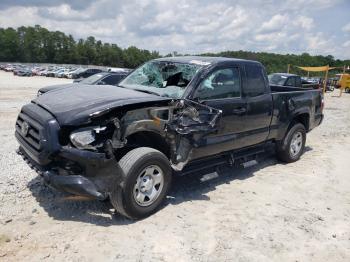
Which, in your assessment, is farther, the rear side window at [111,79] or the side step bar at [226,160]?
the rear side window at [111,79]

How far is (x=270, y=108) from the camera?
21.4ft

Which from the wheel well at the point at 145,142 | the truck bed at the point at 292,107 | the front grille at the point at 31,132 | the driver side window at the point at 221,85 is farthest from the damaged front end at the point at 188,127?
the truck bed at the point at 292,107

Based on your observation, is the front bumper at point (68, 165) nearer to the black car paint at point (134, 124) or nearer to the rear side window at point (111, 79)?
the black car paint at point (134, 124)

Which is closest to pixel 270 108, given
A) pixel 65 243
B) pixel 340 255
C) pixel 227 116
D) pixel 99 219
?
pixel 227 116

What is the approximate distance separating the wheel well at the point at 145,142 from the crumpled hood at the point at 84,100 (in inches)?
18.3

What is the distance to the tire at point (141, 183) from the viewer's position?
4238 millimetres

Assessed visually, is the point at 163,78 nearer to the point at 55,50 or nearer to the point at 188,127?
the point at 188,127

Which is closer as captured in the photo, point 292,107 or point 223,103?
point 223,103

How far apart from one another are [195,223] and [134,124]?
1435mm

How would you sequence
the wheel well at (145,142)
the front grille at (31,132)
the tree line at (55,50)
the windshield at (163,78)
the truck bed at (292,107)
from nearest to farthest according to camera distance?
the front grille at (31,132) → the wheel well at (145,142) → the windshield at (163,78) → the truck bed at (292,107) → the tree line at (55,50)

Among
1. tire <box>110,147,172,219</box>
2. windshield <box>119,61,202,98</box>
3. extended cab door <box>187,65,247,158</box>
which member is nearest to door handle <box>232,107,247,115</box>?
extended cab door <box>187,65,247,158</box>

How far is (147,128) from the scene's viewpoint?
448 cm

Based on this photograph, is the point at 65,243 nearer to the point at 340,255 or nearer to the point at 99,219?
the point at 99,219

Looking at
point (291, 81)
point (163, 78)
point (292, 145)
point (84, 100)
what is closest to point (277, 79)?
point (291, 81)
